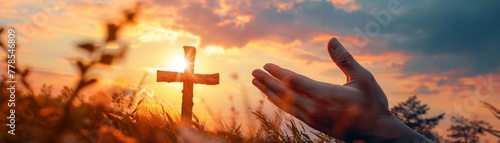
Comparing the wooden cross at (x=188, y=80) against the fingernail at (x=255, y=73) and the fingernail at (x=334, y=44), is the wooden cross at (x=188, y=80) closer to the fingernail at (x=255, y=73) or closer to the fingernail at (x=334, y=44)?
the fingernail at (x=255, y=73)

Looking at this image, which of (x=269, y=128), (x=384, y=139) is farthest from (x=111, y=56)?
(x=384, y=139)

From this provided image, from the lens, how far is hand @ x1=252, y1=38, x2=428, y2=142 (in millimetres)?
3198

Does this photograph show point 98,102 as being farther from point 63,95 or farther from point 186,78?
point 186,78

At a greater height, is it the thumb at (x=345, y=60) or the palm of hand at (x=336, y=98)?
the thumb at (x=345, y=60)

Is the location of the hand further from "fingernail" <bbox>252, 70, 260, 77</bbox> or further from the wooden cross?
the wooden cross

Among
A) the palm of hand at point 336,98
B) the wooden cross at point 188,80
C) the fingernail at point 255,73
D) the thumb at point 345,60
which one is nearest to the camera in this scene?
the palm of hand at point 336,98

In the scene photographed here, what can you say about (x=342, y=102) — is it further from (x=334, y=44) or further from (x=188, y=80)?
(x=188, y=80)

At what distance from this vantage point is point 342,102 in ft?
10.4

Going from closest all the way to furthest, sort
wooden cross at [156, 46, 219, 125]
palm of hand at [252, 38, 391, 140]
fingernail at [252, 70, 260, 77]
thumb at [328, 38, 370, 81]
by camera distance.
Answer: palm of hand at [252, 38, 391, 140]
thumb at [328, 38, 370, 81]
fingernail at [252, 70, 260, 77]
wooden cross at [156, 46, 219, 125]

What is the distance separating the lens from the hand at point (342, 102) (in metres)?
3.20

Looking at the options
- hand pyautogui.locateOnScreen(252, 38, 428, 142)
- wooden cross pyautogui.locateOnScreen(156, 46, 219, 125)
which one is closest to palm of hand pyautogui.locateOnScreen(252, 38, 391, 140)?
hand pyautogui.locateOnScreen(252, 38, 428, 142)

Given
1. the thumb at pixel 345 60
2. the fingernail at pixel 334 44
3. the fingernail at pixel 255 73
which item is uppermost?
the fingernail at pixel 334 44

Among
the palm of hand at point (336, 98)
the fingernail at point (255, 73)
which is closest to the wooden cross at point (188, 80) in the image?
the fingernail at point (255, 73)

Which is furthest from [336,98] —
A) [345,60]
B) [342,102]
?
[345,60]
